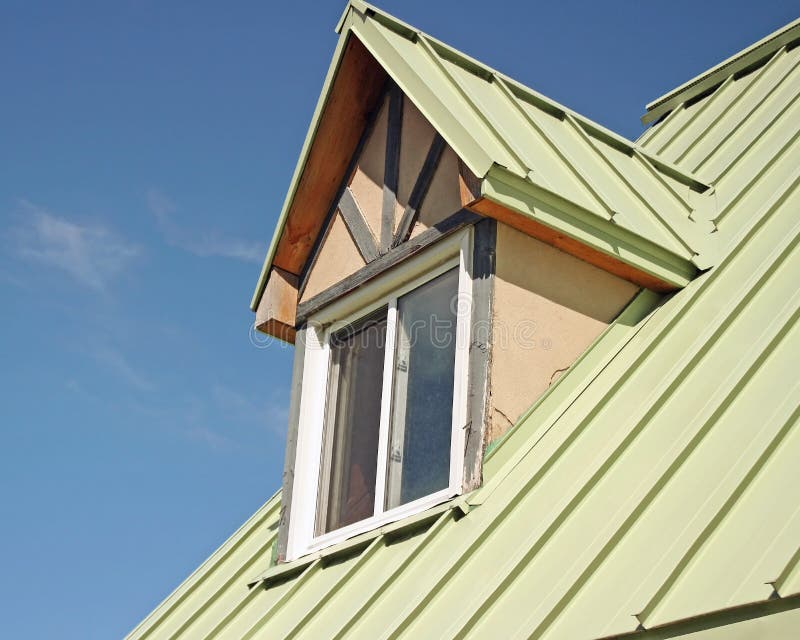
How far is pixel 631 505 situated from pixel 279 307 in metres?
3.12

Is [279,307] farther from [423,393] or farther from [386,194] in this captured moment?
[423,393]

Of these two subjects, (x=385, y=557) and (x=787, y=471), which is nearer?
(x=787, y=471)

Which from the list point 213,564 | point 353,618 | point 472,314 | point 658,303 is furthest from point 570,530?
point 213,564

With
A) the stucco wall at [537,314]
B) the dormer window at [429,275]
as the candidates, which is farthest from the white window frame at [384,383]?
the stucco wall at [537,314]

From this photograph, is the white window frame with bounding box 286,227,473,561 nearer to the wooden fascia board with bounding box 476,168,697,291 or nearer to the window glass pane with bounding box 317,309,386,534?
the window glass pane with bounding box 317,309,386,534

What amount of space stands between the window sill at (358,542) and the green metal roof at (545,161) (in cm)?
138

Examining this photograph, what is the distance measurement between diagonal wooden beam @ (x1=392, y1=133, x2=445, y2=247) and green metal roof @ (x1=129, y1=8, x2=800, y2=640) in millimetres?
1210

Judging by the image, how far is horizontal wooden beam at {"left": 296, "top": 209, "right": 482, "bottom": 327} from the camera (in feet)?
18.6

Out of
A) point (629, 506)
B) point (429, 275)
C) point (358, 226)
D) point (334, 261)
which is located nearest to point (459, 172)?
point (429, 275)

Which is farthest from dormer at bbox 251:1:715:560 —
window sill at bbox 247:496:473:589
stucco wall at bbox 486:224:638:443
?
window sill at bbox 247:496:473:589

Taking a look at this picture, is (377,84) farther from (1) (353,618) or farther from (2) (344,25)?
(1) (353,618)

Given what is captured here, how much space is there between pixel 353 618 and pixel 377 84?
3.30 metres

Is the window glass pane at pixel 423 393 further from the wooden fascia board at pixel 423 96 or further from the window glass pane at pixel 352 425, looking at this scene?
the wooden fascia board at pixel 423 96

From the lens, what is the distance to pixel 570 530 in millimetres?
4297
